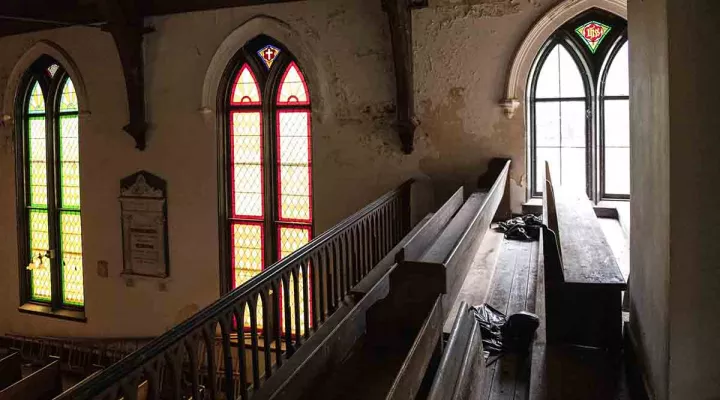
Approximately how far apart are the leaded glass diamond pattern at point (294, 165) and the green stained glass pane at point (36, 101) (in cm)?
350

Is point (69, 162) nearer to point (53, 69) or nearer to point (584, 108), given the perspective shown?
point (53, 69)

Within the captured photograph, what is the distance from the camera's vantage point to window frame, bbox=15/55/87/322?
7.79 meters

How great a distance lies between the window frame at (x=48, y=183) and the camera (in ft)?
25.6

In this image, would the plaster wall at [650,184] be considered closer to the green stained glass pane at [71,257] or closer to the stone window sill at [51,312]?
the stone window sill at [51,312]

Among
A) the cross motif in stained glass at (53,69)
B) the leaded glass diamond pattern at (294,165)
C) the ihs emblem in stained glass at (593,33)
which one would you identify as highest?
the cross motif in stained glass at (53,69)

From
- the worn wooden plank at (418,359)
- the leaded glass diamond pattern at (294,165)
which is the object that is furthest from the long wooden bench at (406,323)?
the leaded glass diamond pattern at (294,165)

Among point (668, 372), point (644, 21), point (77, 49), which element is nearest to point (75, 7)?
point (77, 49)

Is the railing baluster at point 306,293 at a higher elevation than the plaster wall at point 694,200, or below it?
below

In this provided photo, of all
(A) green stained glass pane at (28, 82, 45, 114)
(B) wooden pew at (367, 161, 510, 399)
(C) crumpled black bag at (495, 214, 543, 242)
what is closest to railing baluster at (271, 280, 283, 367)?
(B) wooden pew at (367, 161, 510, 399)

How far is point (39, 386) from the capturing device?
5.28 meters

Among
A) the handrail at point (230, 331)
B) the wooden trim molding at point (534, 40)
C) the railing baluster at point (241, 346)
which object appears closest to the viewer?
the handrail at point (230, 331)

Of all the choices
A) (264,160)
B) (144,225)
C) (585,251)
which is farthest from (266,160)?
(585,251)

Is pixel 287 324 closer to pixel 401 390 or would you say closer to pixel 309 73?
pixel 401 390

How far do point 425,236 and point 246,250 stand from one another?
4433 mm
